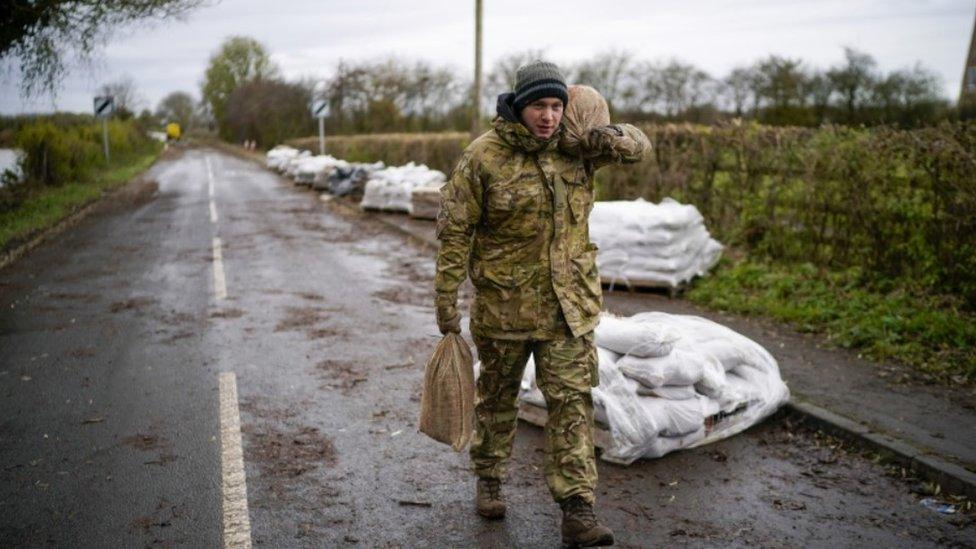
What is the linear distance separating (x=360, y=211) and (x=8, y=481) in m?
14.4

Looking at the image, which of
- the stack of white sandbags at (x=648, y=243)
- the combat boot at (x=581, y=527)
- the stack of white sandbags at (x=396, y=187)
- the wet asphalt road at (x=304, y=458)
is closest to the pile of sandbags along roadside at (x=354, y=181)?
the stack of white sandbags at (x=396, y=187)

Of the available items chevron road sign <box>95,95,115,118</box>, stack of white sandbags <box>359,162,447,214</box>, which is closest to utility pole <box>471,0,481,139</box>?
stack of white sandbags <box>359,162,447,214</box>

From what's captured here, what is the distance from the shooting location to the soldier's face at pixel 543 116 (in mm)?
3242

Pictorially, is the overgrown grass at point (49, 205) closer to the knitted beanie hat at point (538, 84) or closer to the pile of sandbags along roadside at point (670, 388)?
the pile of sandbags along roadside at point (670, 388)

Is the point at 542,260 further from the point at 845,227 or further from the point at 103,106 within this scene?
the point at 103,106

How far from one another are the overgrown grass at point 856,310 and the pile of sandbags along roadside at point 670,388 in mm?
1889

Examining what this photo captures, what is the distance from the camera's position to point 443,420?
139 inches

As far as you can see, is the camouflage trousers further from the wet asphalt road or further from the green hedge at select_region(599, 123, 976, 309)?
the green hedge at select_region(599, 123, 976, 309)

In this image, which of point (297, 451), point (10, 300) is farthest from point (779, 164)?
point (10, 300)

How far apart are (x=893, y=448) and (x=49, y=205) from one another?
17125 millimetres

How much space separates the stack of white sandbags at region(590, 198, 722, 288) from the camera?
8.59m

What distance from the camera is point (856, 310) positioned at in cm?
718

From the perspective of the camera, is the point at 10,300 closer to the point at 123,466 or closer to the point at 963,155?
the point at 123,466

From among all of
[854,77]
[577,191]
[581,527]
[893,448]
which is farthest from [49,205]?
[854,77]
